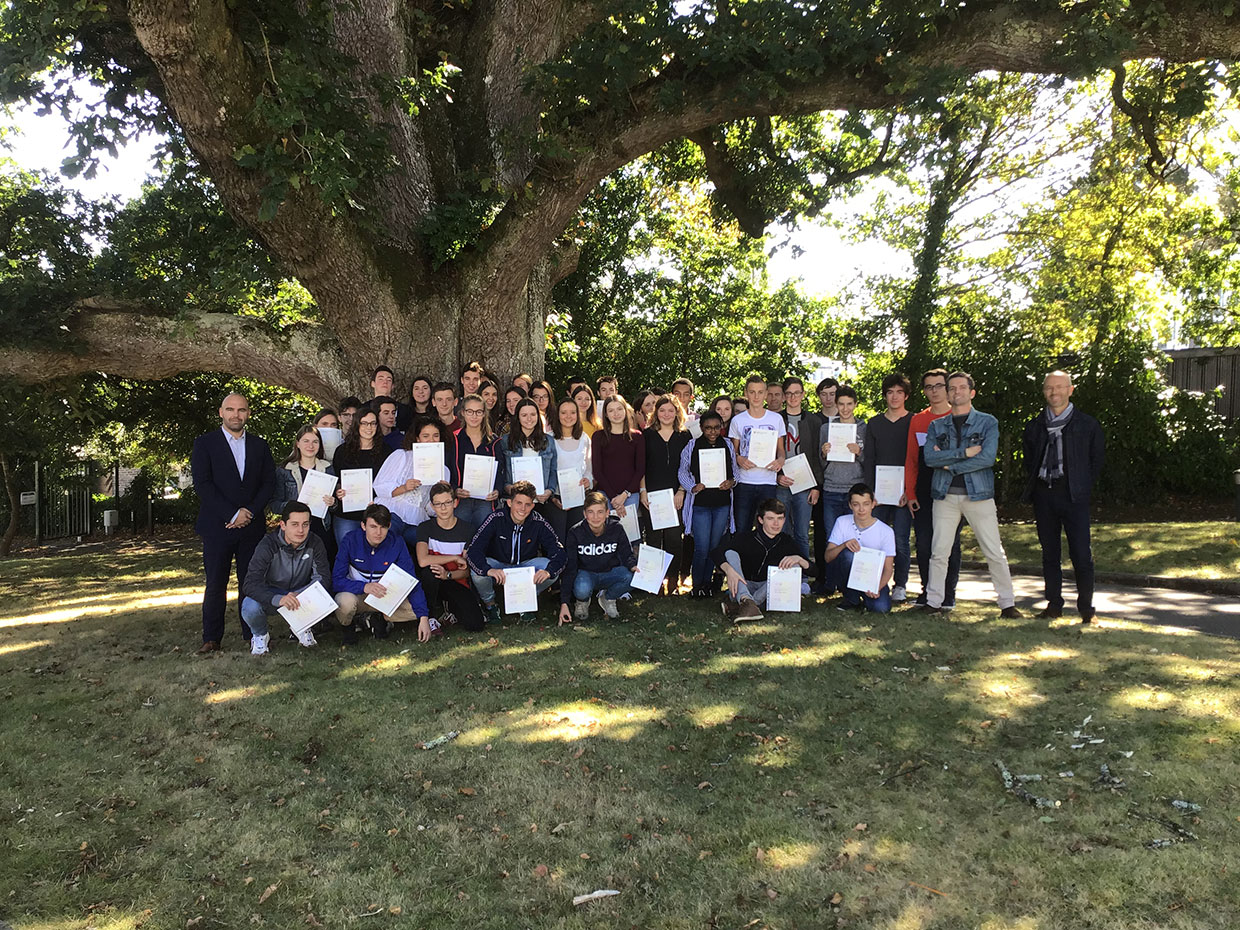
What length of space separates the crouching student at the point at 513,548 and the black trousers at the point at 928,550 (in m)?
3.46

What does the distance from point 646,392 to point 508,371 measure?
2020 mm

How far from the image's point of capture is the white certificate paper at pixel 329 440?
7.85 meters

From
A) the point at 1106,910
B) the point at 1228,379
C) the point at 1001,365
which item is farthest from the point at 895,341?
the point at 1106,910

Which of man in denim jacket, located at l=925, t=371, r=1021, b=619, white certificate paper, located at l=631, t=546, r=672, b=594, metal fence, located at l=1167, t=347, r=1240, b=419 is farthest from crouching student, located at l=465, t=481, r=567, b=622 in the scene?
metal fence, located at l=1167, t=347, r=1240, b=419

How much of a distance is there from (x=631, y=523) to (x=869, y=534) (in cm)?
233

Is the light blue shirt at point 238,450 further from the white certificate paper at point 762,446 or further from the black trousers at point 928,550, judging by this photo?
the black trousers at point 928,550

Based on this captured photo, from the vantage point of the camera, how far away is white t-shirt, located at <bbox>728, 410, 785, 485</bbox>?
8.41 meters

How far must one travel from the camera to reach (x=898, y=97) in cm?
848

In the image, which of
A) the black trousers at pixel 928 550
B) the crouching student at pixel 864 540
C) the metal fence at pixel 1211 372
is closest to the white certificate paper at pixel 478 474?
the crouching student at pixel 864 540

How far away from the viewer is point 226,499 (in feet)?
23.2

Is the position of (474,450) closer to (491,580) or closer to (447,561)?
(447,561)

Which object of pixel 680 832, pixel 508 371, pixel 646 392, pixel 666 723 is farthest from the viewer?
pixel 508 371

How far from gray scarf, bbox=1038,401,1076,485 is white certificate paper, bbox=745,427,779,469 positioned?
247 centimetres

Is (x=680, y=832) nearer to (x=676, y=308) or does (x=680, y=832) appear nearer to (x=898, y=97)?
(x=898, y=97)
